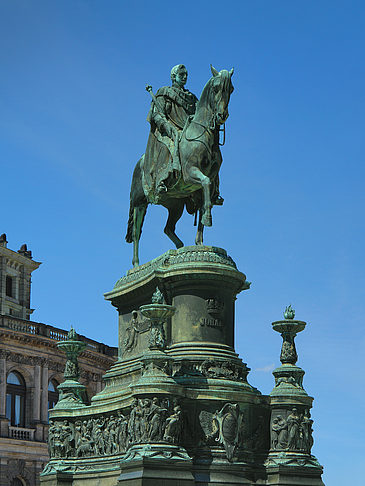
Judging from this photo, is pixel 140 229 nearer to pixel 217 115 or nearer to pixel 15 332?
pixel 217 115

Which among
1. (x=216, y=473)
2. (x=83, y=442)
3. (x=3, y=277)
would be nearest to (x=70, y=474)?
(x=83, y=442)

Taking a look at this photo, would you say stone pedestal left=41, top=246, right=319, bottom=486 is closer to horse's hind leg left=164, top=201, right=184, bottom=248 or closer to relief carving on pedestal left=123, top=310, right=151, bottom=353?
relief carving on pedestal left=123, top=310, right=151, bottom=353

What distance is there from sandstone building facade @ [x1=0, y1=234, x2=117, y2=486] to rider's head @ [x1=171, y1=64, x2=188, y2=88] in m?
49.6

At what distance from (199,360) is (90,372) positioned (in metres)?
55.4

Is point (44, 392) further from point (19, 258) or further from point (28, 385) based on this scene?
point (19, 258)

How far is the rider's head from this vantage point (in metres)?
21.8

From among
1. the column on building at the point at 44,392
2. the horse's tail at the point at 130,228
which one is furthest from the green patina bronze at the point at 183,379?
the column on building at the point at 44,392

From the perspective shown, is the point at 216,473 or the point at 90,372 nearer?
the point at 216,473

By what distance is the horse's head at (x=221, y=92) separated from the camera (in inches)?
802

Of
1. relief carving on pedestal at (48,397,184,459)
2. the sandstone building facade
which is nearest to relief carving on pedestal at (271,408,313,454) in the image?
relief carving on pedestal at (48,397,184,459)

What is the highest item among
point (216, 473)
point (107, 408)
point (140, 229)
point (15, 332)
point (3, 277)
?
point (3, 277)

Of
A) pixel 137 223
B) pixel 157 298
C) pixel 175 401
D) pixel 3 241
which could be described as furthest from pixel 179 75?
pixel 3 241

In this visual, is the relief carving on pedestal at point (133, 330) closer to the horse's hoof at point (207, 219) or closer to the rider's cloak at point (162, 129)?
the horse's hoof at point (207, 219)

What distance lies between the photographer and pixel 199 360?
19250 mm
